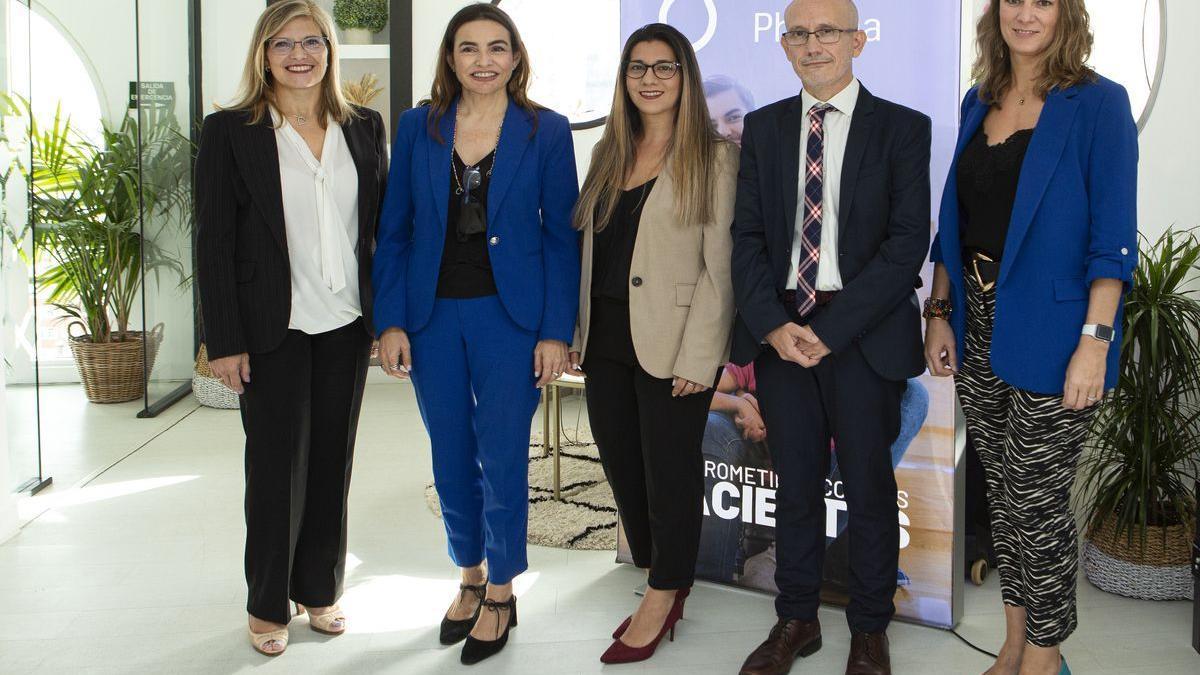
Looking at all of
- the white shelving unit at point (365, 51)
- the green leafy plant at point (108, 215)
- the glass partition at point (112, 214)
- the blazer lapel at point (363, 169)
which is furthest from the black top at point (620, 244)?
the white shelving unit at point (365, 51)

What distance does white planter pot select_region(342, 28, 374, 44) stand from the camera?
665 cm

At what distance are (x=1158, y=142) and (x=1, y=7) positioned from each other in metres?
4.78

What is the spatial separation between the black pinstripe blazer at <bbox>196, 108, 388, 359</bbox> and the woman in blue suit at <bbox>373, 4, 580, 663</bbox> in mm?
265

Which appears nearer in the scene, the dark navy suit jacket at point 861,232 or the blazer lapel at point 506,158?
the dark navy suit jacket at point 861,232

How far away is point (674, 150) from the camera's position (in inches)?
107

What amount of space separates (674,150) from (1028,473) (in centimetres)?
113

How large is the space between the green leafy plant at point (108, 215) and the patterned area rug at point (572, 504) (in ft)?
8.94

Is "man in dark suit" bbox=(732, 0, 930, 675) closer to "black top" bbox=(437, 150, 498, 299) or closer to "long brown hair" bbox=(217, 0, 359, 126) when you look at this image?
"black top" bbox=(437, 150, 498, 299)

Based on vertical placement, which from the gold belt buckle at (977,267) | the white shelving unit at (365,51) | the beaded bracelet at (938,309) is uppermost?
the white shelving unit at (365,51)

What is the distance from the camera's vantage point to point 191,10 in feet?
21.9

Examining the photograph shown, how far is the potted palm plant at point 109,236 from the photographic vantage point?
19.3ft

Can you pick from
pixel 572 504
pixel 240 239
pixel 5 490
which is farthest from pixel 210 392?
pixel 240 239

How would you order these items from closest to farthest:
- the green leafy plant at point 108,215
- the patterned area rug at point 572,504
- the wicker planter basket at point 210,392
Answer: the patterned area rug at point 572,504 → the green leafy plant at point 108,215 → the wicker planter basket at point 210,392

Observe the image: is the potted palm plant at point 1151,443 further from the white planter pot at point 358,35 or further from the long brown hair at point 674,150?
the white planter pot at point 358,35
